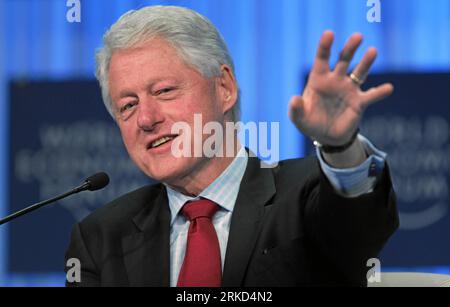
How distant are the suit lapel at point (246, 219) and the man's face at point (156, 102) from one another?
0.39 feet

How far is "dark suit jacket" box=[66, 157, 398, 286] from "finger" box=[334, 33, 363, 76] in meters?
0.22

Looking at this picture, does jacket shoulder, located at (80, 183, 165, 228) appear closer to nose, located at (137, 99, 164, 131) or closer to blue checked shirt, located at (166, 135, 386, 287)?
blue checked shirt, located at (166, 135, 386, 287)

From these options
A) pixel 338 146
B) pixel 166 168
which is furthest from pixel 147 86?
pixel 338 146

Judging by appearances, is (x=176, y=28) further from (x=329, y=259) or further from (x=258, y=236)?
(x=329, y=259)

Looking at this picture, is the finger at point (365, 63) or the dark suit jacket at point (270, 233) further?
the dark suit jacket at point (270, 233)

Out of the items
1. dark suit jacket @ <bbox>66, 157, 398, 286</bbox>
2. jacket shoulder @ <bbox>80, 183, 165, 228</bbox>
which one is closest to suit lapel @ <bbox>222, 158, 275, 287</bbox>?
dark suit jacket @ <bbox>66, 157, 398, 286</bbox>

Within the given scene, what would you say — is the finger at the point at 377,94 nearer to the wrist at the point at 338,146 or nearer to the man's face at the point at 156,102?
the wrist at the point at 338,146

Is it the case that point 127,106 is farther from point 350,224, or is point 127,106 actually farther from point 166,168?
point 350,224

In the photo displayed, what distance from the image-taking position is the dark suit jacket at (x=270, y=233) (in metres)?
1.39

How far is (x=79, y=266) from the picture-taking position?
5.68 feet

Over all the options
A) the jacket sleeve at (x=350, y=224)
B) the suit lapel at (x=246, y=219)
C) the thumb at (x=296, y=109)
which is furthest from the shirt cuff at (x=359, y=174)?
the suit lapel at (x=246, y=219)

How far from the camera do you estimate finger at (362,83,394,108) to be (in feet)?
3.86

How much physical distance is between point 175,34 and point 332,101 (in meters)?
0.54
